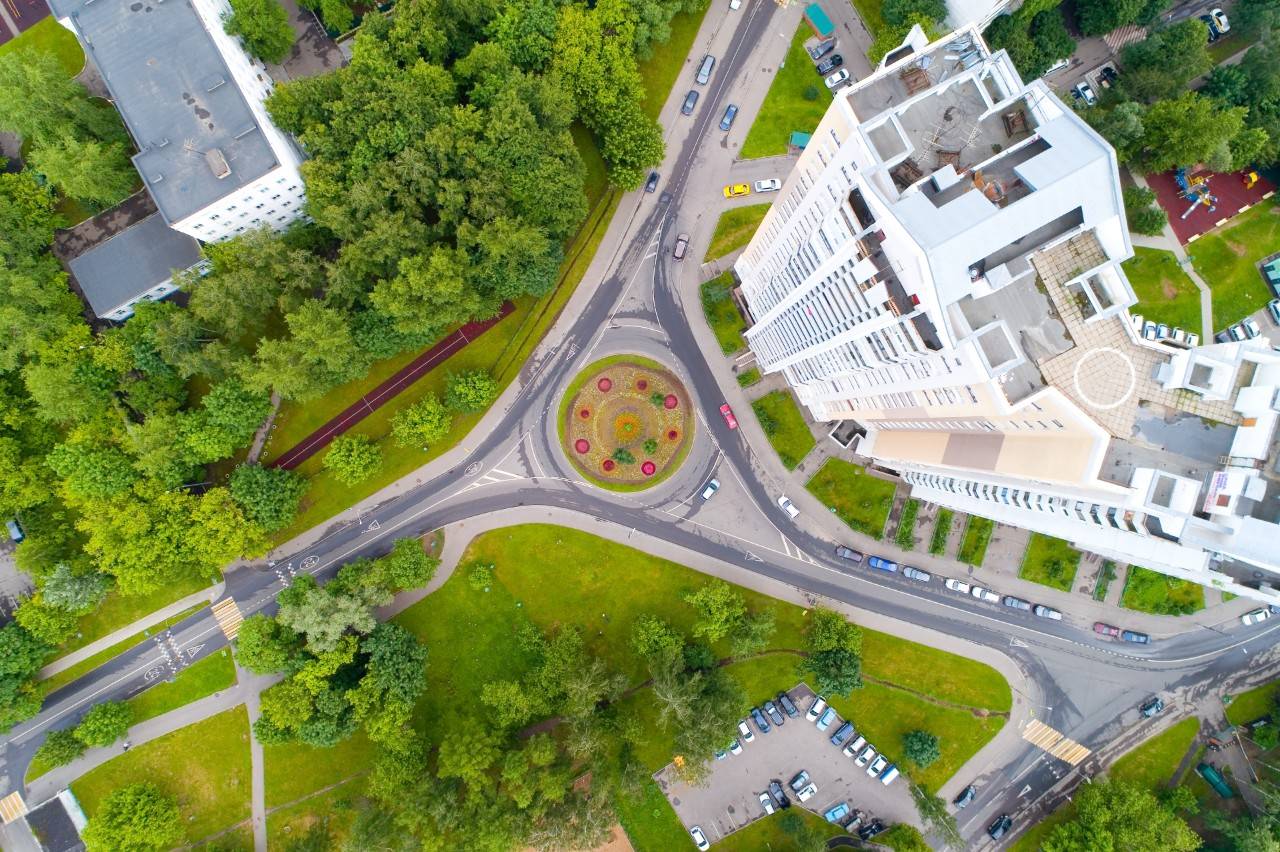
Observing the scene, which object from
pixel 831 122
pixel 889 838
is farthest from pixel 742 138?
pixel 889 838

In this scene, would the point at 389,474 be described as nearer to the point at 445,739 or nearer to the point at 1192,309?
the point at 445,739

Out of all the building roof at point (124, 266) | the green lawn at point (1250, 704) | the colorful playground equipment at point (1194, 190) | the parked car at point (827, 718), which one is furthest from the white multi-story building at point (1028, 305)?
the building roof at point (124, 266)

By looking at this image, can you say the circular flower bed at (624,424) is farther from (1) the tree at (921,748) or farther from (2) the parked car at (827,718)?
(1) the tree at (921,748)

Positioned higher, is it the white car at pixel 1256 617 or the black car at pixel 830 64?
the black car at pixel 830 64

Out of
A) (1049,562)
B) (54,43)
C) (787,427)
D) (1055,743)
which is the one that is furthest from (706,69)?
(1055,743)

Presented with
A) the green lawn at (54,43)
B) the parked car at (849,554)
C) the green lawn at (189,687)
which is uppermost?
the green lawn at (54,43)

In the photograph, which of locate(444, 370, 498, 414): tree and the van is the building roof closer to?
locate(444, 370, 498, 414): tree

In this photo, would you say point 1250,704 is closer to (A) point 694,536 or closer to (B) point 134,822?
(A) point 694,536
